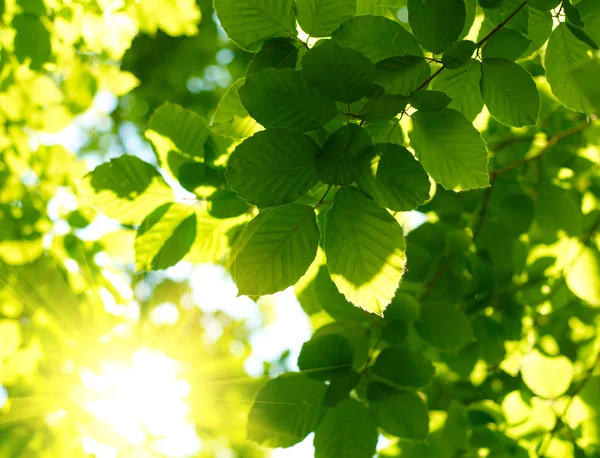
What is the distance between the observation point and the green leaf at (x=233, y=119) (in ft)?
2.82

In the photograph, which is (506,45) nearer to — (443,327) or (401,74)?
(401,74)

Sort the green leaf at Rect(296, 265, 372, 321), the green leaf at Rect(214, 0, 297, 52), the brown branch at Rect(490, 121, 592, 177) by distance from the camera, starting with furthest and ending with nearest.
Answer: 1. the brown branch at Rect(490, 121, 592, 177)
2. the green leaf at Rect(296, 265, 372, 321)
3. the green leaf at Rect(214, 0, 297, 52)

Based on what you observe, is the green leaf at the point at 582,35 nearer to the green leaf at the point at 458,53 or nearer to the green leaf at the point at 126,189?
the green leaf at the point at 458,53

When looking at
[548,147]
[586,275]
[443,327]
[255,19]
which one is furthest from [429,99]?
[548,147]

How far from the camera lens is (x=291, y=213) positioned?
0.78 metres

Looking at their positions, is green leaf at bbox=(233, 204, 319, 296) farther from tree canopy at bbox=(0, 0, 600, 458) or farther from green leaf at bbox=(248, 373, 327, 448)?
green leaf at bbox=(248, 373, 327, 448)

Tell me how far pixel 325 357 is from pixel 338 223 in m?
0.46

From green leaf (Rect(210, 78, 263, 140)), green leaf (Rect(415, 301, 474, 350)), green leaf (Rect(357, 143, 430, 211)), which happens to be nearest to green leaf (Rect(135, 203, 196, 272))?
green leaf (Rect(210, 78, 263, 140))

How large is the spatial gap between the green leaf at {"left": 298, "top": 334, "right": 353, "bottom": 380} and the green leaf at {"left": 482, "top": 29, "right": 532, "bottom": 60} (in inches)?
26.5

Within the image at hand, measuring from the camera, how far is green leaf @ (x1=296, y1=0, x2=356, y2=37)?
2.68 ft

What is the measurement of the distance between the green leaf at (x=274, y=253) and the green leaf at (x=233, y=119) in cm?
18

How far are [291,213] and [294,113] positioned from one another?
0.16 meters

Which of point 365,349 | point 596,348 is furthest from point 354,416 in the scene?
point 596,348

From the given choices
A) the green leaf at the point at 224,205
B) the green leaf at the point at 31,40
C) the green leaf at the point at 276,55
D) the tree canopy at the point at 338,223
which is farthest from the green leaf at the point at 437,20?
the green leaf at the point at 31,40
